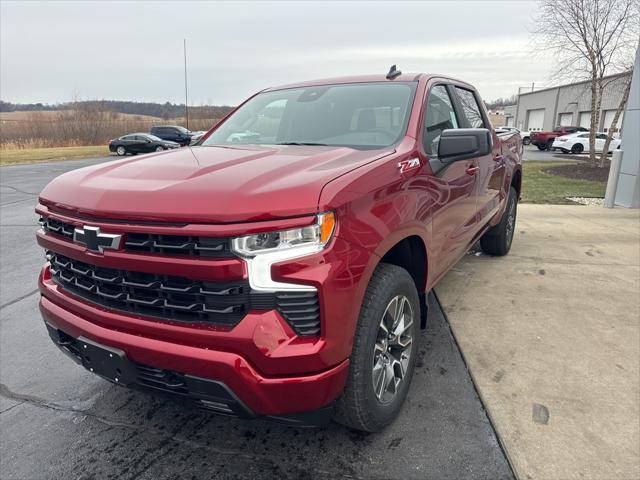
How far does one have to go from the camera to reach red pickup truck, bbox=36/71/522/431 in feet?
5.78

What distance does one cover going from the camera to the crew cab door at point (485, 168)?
3863 mm

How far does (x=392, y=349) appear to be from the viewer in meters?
2.45

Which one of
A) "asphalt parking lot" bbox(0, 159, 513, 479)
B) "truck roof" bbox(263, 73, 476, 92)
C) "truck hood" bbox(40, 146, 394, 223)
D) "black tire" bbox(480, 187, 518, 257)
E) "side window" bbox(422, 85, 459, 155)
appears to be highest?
"truck roof" bbox(263, 73, 476, 92)

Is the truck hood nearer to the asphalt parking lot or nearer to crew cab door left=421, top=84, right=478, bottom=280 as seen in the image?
crew cab door left=421, top=84, right=478, bottom=280

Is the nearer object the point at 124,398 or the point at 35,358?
the point at 124,398

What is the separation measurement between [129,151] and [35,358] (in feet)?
93.1

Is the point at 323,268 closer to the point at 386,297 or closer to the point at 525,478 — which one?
the point at 386,297

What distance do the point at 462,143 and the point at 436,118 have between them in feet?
1.99

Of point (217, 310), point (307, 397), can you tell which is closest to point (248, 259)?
point (217, 310)

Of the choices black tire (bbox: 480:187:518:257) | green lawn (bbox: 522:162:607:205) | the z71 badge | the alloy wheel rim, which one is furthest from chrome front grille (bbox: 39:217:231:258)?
green lawn (bbox: 522:162:607:205)

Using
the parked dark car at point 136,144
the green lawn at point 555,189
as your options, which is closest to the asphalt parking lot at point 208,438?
the green lawn at point 555,189

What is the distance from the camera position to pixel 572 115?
140 feet

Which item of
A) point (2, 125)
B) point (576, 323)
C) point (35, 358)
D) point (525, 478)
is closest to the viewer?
point (525, 478)

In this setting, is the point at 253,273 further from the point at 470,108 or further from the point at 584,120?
the point at 584,120
